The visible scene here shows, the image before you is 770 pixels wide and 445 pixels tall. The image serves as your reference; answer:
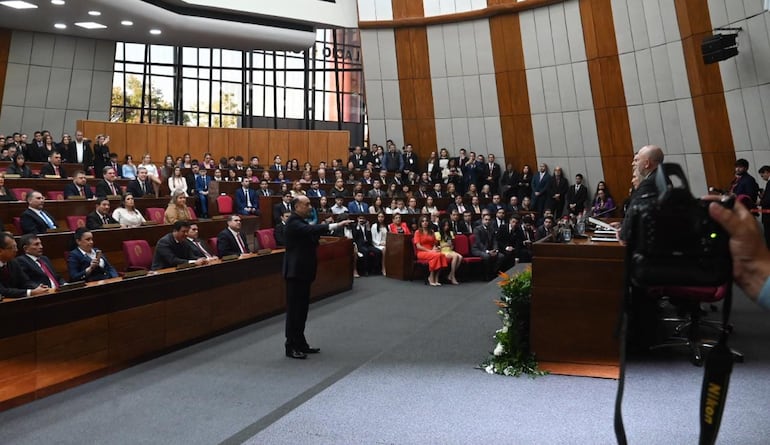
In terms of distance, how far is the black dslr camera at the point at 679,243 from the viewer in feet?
4.16

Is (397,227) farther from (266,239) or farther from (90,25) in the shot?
(90,25)

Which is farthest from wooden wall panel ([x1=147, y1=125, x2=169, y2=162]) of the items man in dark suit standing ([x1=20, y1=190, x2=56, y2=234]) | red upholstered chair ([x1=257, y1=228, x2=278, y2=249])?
man in dark suit standing ([x1=20, y1=190, x2=56, y2=234])

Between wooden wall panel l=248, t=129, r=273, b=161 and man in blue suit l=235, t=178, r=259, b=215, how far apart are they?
16.6 ft

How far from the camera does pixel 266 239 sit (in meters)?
7.72

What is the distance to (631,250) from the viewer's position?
55.7 inches

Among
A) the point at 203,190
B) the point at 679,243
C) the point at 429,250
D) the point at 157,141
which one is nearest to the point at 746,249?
the point at 679,243

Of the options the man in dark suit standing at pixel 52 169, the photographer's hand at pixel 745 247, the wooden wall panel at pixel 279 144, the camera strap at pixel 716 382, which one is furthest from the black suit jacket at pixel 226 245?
the wooden wall panel at pixel 279 144

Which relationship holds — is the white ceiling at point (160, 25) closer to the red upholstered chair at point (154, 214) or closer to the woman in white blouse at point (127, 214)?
the red upholstered chair at point (154, 214)

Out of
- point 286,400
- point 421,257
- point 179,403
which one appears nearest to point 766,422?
point 286,400

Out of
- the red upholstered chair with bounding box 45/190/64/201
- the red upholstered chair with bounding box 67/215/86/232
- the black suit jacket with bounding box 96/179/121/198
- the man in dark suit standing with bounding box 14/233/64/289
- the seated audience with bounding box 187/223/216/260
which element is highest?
the black suit jacket with bounding box 96/179/121/198

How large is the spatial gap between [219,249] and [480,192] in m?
6.99

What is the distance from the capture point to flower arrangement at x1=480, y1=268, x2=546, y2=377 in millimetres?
4156

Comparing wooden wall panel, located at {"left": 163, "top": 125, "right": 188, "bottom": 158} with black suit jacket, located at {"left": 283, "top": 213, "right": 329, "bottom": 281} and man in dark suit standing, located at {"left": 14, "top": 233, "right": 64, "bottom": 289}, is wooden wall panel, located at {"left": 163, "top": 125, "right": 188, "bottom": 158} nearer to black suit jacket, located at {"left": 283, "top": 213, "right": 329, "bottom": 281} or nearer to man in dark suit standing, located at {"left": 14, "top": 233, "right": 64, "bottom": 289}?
man in dark suit standing, located at {"left": 14, "top": 233, "right": 64, "bottom": 289}

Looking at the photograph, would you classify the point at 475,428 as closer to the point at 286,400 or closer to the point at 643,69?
the point at 286,400
